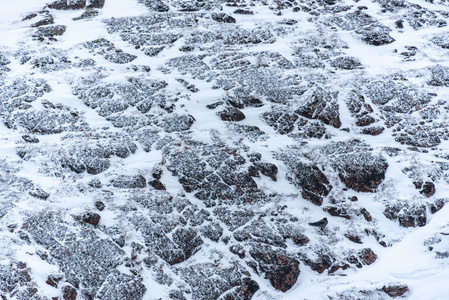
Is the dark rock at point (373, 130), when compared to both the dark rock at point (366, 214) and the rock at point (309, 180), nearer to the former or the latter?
the rock at point (309, 180)

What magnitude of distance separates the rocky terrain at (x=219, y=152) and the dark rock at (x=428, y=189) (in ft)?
0.19

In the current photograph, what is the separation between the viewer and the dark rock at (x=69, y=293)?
322 inches

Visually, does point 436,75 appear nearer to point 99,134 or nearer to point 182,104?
point 182,104

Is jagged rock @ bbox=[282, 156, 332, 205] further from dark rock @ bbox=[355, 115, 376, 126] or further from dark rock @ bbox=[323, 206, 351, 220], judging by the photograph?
dark rock @ bbox=[355, 115, 376, 126]

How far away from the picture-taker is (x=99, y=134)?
12.0 m

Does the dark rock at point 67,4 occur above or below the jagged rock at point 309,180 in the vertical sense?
above

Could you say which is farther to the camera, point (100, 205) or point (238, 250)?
point (100, 205)

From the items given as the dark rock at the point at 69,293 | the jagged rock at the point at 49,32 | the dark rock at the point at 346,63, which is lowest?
the dark rock at the point at 69,293

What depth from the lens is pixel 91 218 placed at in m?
9.63

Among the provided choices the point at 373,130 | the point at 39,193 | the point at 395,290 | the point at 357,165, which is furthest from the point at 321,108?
the point at 39,193

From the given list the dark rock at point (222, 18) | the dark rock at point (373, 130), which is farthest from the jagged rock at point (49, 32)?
the dark rock at point (373, 130)

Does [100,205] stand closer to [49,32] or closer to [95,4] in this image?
[49,32]

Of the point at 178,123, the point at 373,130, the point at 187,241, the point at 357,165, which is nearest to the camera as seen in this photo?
the point at 187,241

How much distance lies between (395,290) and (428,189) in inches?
158
